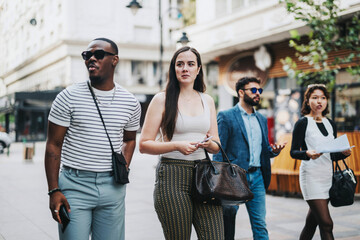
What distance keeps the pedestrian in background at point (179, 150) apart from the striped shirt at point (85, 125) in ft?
1.19

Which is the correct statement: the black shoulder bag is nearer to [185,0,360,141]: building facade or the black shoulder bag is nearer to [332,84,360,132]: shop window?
[185,0,360,141]: building facade

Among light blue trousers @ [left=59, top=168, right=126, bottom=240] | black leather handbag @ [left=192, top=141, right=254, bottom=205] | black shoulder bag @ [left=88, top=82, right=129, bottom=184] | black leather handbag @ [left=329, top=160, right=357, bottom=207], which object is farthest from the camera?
black leather handbag @ [left=329, top=160, right=357, bottom=207]

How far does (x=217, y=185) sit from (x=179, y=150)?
0.35m

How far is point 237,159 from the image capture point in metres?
4.46

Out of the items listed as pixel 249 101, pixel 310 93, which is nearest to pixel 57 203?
pixel 249 101

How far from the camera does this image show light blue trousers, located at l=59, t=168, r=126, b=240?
9.33 feet

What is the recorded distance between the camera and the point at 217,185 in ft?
10.2

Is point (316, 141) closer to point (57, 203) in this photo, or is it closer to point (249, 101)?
point (249, 101)

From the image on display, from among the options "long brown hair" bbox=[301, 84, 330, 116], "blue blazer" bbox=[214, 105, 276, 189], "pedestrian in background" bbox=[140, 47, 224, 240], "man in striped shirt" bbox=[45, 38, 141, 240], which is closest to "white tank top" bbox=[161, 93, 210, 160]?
"pedestrian in background" bbox=[140, 47, 224, 240]

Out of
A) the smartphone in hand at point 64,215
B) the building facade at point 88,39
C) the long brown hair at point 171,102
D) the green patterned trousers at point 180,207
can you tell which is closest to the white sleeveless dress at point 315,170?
the green patterned trousers at point 180,207

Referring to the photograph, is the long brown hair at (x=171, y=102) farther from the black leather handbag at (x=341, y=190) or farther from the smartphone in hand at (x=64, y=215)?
the black leather handbag at (x=341, y=190)

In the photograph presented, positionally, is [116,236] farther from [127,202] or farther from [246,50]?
[246,50]

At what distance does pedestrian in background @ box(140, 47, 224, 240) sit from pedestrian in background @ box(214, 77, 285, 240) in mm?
1173

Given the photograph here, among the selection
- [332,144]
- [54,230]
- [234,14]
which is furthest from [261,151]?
[234,14]
